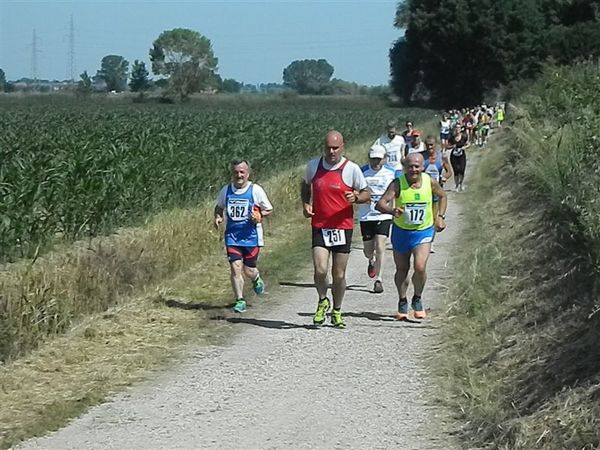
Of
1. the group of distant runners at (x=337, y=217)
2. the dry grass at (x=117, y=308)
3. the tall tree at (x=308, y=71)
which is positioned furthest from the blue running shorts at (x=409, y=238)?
the tall tree at (x=308, y=71)

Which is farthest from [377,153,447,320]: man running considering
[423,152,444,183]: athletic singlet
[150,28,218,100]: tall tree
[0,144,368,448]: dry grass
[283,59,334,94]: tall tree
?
[283,59,334,94]: tall tree

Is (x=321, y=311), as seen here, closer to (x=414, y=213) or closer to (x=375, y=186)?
(x=414, y=213)

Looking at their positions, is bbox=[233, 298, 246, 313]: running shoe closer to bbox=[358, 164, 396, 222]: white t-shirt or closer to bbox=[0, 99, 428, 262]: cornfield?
bbox=[0, 99, 428, 262]: cornfield

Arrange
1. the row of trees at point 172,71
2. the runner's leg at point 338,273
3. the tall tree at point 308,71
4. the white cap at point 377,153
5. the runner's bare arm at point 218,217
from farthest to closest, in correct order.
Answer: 1. the tall tree at point 308,71
2. the row of trees at point 172,71
3. the white cap at point 377,153
4. the runner's bare arm at point 218,217
5. the runner's leg at point 338,273

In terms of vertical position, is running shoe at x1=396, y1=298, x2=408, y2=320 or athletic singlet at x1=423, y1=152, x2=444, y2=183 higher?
athletic singlet at x1=423, y1=152, x2=444, y2=183

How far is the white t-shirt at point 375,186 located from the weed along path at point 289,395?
1.62 metres

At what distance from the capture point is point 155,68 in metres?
104

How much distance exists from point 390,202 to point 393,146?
521 centimetres

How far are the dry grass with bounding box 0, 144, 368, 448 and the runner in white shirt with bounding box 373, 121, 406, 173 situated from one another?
6.31 ft

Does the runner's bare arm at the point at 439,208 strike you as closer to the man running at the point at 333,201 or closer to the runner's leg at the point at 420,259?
the runner's leg at the point at 420,259

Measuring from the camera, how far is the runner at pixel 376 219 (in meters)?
12.8

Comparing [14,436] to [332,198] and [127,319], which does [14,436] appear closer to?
[127,319]

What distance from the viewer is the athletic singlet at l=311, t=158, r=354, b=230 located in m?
10.3

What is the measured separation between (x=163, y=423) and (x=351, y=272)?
7250 millimetres
